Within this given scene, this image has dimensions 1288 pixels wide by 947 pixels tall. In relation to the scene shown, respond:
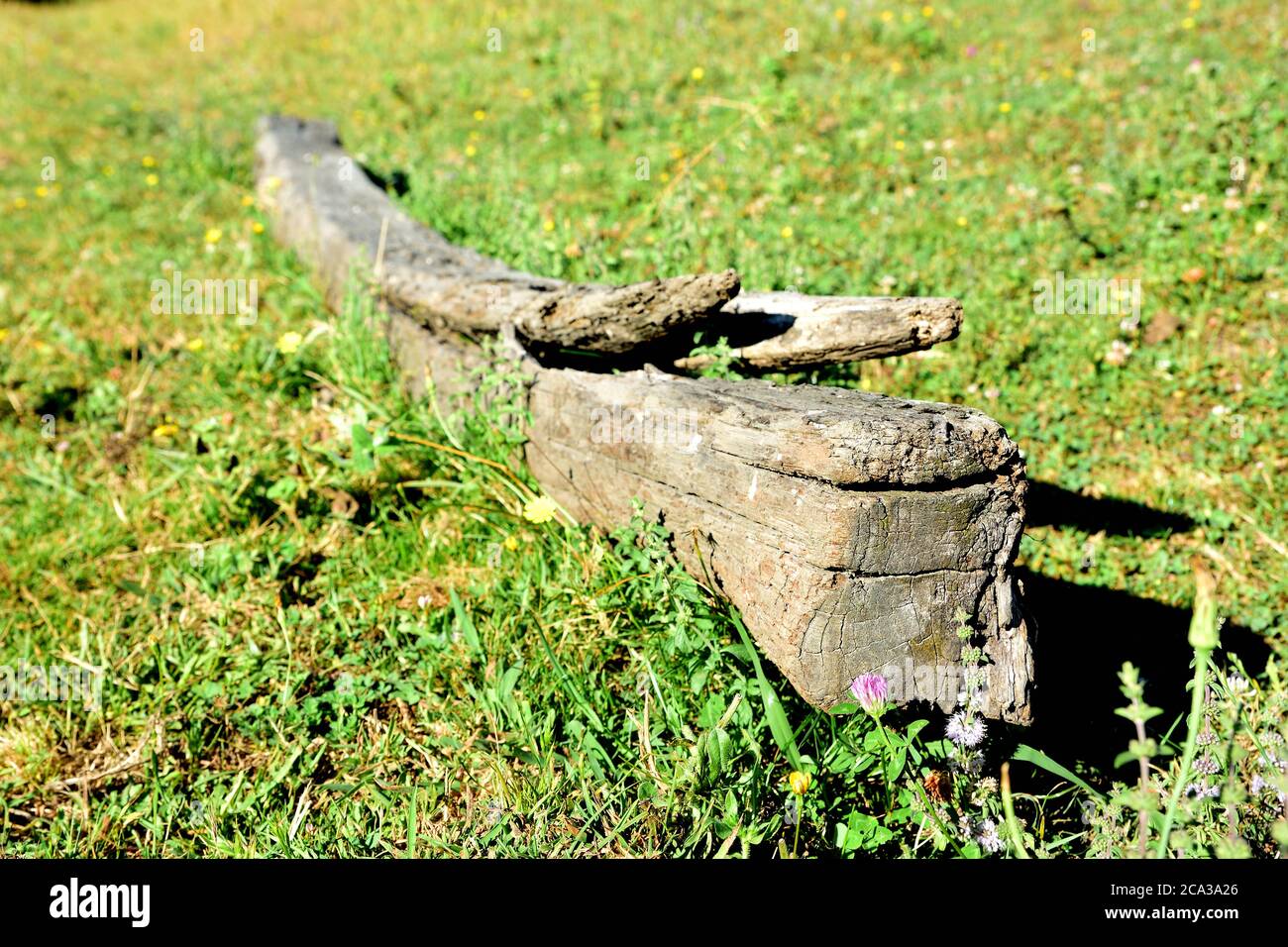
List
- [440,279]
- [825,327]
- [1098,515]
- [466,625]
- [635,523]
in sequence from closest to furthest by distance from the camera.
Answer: [635,523]
[466,625]
[825,327]
[1098,515]
[440,279]

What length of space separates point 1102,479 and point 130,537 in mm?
3962

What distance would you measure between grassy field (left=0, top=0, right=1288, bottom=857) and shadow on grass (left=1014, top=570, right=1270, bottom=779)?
0.6 inches

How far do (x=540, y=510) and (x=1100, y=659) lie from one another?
198cm

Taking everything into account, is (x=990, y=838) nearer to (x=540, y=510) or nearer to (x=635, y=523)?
(x=635, y=523)

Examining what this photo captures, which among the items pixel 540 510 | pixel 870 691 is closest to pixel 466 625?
pixel 540 510

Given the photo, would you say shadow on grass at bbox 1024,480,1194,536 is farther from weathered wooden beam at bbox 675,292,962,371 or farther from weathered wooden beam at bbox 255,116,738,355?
weathered wooden beam at bbox 255,116,738,355

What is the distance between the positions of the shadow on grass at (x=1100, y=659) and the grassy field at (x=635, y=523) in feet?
0.05

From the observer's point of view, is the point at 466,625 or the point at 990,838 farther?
the point at 466,625

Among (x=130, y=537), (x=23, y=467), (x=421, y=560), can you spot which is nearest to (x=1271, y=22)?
(x=421, y=560)

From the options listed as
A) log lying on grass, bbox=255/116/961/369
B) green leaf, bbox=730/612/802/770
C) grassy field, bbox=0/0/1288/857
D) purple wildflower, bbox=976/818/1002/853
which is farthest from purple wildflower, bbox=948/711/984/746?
log lying on grass, bbox=255/116/961/369

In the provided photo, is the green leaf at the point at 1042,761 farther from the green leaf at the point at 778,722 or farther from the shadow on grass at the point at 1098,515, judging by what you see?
the shadow on grass at the point at 1098,515

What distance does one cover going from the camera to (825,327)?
3033 millimetres

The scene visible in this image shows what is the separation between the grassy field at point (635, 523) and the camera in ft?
7.89

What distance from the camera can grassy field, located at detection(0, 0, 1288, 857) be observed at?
7.89 feet
